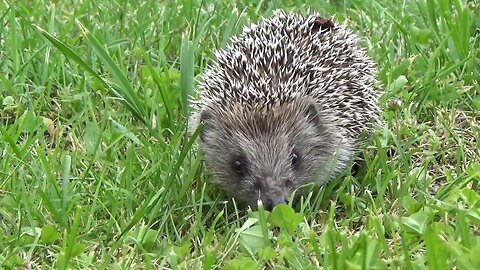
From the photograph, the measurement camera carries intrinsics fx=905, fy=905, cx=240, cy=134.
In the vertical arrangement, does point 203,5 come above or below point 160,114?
above

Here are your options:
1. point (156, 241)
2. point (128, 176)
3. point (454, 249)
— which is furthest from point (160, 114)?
point (454, 249)

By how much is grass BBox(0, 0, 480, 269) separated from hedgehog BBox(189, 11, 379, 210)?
0.11m

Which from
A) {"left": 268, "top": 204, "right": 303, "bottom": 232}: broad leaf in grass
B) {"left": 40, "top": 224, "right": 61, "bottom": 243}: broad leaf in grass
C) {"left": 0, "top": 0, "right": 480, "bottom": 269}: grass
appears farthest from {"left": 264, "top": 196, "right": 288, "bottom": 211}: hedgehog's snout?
{"left": 40, "top": 224, "right": 61, "bottom": 243}: broad leaf in grass

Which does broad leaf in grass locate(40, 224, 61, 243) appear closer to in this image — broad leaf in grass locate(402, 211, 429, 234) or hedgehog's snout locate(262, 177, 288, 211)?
hedgehog's snout locate(262, 177, 288, 211)

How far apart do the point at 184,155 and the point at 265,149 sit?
1.39 ft

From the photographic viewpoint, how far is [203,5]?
19.3ft

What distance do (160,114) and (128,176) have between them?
28.6 inches

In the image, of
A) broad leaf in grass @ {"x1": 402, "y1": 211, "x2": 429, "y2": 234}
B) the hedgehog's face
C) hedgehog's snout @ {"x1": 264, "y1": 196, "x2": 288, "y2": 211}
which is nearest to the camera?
broad leaf in grass @ {"x1": 402, "y1": 211, "x2": 429, "y2": 234}

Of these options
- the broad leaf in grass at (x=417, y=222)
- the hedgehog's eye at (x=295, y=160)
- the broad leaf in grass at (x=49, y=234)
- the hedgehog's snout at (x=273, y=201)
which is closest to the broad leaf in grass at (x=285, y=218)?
the hedgehog's snout at (x=273, y=201)

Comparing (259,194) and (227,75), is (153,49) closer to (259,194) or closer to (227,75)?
(227,75)

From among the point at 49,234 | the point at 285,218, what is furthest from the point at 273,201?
the point at 49,234

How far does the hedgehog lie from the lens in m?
3.94

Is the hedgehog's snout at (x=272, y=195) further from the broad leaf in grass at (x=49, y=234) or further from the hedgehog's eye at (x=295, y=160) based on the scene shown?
the broad leaf in grass at (x=49, y=234)

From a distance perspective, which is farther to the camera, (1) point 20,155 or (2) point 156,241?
(1) point 20,155
